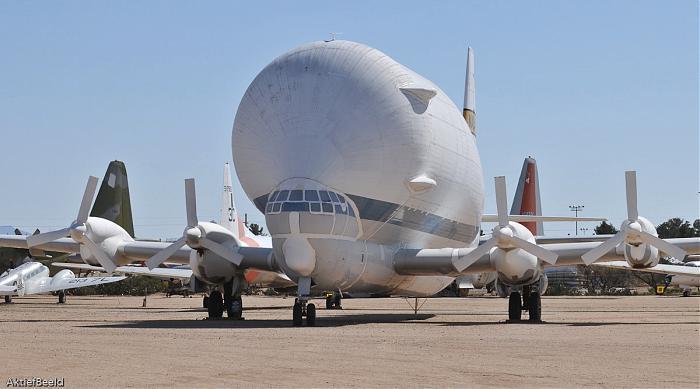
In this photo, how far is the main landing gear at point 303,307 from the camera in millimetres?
27828

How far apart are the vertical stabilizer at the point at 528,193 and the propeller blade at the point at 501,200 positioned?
21.5 m

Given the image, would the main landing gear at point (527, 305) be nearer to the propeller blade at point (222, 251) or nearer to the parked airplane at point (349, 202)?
the parked airplane at point (349, 202)

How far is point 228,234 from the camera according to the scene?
32250 millimetres

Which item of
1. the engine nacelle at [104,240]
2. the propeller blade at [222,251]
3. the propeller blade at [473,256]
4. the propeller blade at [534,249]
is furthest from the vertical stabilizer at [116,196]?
the propeller blade at [534,249]

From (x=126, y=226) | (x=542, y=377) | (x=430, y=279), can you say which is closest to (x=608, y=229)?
(x=126, y=226)

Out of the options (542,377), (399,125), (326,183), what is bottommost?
(542,377)

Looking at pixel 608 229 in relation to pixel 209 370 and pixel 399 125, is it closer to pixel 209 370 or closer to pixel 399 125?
pixel 399 125

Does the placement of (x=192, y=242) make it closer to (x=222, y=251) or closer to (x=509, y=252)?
(x=222, y=251)

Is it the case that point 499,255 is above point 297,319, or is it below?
above

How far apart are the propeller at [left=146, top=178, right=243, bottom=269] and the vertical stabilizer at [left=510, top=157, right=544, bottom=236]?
2352 cm

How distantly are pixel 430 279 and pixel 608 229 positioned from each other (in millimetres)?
100739

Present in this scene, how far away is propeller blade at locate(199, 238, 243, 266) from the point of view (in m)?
31.0

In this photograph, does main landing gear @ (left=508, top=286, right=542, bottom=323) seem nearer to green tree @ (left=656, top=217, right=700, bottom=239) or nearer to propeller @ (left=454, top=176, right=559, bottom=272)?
propeller @ (left=454, top=176, right=559, bottom=272)

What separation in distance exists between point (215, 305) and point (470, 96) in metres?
17.5
